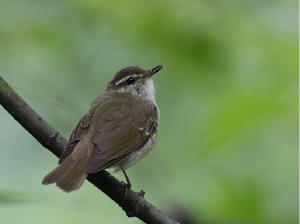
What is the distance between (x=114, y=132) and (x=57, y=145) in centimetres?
72

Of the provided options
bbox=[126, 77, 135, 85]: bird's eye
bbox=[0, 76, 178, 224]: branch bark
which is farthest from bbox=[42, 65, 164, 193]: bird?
bbox=[0, 76, 178, 224]: branch bark

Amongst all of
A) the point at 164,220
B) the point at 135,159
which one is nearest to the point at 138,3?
the point at 135,159

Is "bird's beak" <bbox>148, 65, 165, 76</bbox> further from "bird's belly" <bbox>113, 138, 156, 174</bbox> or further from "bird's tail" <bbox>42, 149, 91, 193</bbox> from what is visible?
"bird's tail" <bbox>42, 149, 91, 193</bbox>

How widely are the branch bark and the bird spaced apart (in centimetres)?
11

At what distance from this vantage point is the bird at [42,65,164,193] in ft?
9.11

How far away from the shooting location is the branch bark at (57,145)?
2359 mm

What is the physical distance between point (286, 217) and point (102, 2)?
2371 millimetres

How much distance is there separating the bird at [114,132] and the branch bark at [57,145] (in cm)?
11

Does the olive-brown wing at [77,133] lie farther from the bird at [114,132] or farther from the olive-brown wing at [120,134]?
the olive-brown wing at [120,134]

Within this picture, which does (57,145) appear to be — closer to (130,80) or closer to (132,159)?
(132,159)

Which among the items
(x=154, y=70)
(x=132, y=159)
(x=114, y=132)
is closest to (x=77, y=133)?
(x=114, y=132)

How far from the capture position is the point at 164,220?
268 centimetres

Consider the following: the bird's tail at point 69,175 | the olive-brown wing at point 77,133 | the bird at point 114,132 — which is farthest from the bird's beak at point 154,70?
the bird's tail at point 69,175

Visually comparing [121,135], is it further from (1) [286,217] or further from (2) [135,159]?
(1) [286,217]
